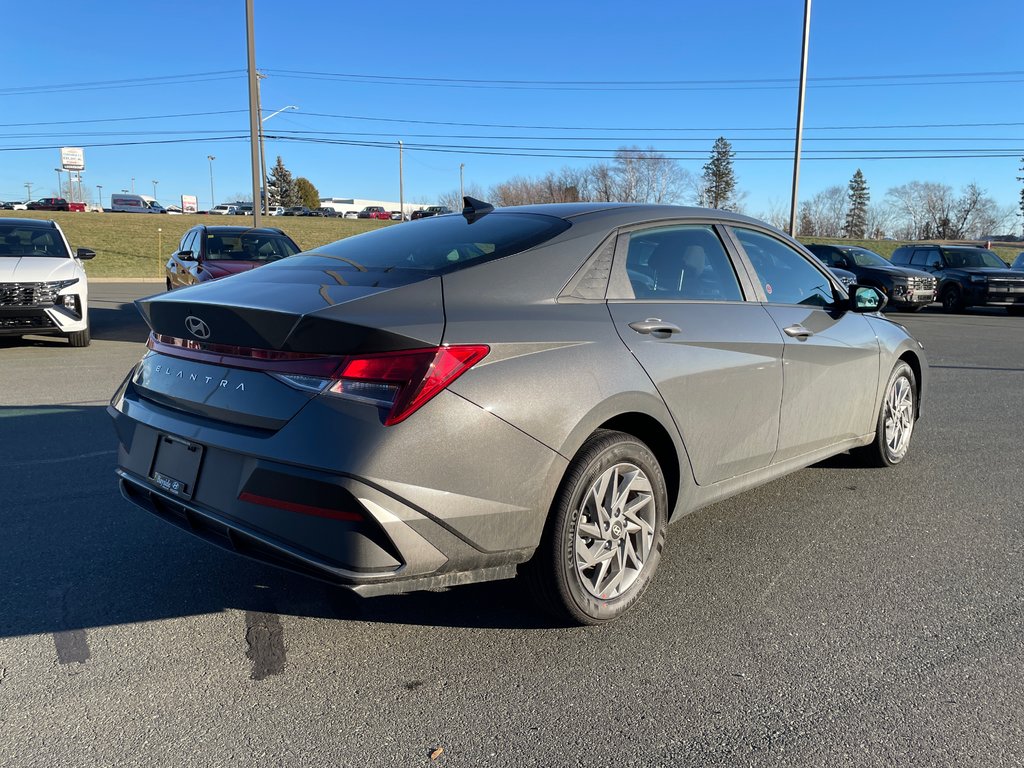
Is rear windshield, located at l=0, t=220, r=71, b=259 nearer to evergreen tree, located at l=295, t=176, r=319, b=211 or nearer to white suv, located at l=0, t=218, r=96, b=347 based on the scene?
white suv, located at l=0, t=218, r=96, b=347

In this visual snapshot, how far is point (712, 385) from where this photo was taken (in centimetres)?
353

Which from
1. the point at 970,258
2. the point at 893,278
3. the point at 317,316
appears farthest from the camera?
the point at 970,258

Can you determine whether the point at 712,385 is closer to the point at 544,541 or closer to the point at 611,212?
the point at 611,212

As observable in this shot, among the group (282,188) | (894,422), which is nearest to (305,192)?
(282,188)

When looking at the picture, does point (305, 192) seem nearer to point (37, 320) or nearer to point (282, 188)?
point (282, 188)

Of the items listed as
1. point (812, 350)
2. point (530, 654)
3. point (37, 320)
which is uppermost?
point (812, 350)

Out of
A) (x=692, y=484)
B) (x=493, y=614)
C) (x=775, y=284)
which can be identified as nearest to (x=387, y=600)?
(x=493, y=614)

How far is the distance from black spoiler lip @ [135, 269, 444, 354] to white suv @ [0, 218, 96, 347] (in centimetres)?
782

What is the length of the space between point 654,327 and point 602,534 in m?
0.89

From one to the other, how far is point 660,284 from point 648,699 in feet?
5.85

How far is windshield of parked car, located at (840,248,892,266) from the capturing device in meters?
20.3

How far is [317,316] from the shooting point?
2.59 metres

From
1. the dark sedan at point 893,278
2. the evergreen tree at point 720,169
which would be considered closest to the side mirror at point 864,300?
the dark sedan at point 893,278

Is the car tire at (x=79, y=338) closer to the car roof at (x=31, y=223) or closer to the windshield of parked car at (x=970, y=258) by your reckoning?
the car roof at (x=31, y=223)
